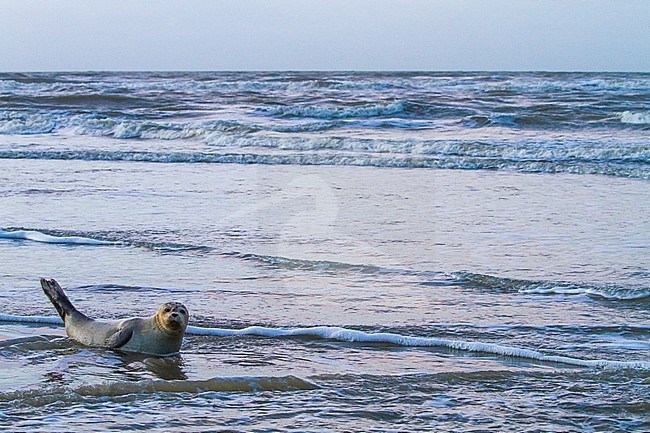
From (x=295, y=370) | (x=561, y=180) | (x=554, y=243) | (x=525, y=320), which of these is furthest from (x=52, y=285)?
(x=561, y=180)

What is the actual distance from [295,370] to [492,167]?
1022 centimetres

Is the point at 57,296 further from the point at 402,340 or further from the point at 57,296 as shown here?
the point at 402,340

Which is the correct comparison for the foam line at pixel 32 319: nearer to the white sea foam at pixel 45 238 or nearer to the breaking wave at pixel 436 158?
the white sea foam at pixel 45 238

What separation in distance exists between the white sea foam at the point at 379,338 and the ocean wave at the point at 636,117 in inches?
684

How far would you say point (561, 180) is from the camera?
42.6 ft

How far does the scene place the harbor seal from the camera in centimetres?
495

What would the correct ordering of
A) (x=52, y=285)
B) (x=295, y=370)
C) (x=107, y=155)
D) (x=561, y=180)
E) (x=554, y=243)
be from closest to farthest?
1. (x=295, y=370)
2. (x=52, y=285)
3. (x=554, y=243)
4. (x=561, y=180)
5. (x=107, y=155)

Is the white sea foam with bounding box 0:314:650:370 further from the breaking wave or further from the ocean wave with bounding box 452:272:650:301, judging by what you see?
the breaking wave

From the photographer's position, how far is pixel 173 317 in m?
4.90

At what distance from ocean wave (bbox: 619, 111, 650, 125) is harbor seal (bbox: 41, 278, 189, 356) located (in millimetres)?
18146

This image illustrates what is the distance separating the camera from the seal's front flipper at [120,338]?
511 centimetres

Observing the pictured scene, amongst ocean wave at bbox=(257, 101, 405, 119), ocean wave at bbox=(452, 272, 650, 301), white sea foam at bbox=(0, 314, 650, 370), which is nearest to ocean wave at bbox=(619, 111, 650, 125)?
ocean wave at bbox=(257, 101, 405, 119)

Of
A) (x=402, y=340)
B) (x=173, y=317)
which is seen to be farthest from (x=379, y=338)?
(x=173, y=317)

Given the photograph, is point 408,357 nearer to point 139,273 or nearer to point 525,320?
point 525,320
